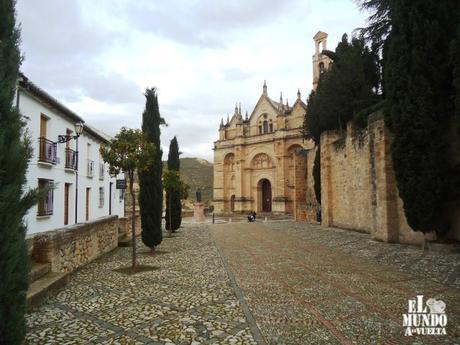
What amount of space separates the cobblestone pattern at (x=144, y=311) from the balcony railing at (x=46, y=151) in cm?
670

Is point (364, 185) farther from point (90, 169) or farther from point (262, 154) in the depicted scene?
point (262, 154)

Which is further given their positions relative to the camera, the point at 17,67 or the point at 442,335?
the point at 442,335

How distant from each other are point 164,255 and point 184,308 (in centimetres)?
577

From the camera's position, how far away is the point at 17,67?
9.14 ft

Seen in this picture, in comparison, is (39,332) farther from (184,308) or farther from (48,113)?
(48,113)

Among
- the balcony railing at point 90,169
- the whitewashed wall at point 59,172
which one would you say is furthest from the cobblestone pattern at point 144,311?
the balcony railing at point 90,169

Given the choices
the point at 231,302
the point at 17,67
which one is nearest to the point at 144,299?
the point at 231,302

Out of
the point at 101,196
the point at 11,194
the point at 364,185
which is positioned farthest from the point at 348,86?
the point at 11,194

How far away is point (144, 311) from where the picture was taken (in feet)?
15.8

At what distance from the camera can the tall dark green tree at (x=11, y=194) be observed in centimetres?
252

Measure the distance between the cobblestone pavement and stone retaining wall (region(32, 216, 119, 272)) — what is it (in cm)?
371

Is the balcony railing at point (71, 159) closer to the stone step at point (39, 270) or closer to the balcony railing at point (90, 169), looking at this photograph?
the balcony railing at point (90, 169)

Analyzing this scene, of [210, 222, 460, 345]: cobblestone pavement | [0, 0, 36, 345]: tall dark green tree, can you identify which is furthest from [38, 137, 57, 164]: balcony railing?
[0, 0, 36, 345]: tall dark green tree

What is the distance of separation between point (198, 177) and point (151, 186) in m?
62.9
